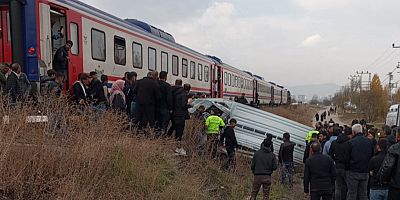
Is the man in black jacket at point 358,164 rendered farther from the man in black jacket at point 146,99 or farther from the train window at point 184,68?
the train window at point 184,68

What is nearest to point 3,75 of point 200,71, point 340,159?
point 340,159

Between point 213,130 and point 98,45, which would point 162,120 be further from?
point 98,45

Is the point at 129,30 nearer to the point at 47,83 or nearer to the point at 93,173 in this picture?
the point at 47,83

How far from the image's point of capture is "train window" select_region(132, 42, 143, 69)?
39.1ft

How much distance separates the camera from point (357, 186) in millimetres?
8219

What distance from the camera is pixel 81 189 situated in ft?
16.8

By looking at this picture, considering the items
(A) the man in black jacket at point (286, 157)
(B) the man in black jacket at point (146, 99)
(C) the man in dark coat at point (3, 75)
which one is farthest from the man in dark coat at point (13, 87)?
(A) the man in black jacket at point (286, 157)

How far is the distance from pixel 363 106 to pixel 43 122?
198 ft

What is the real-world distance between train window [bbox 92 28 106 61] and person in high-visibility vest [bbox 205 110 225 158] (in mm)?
3168

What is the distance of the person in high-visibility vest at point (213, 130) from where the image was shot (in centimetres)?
1045

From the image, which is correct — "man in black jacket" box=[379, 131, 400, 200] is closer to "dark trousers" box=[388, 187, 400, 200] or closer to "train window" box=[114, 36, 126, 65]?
"dark trousers" box=[388, 187, 400, 200]

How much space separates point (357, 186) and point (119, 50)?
682cm

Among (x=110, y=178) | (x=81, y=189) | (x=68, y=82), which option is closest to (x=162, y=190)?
(x=110, y=178)

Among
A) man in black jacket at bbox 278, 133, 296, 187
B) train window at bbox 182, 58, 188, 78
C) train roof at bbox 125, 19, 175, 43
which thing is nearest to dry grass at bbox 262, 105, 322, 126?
train window at bbox 182, 58, 188, 78
